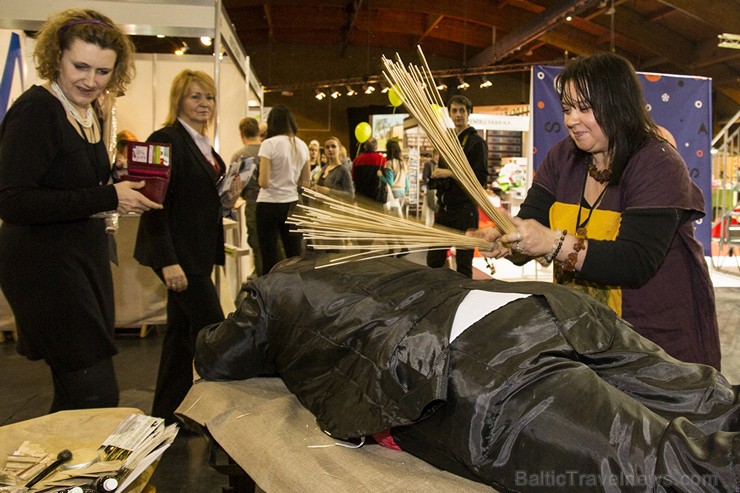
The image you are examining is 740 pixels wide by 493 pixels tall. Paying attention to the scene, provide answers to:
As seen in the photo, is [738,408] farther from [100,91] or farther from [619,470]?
[100,91]

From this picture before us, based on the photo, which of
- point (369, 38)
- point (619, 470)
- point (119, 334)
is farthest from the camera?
point (369, 38)

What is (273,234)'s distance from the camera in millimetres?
4461

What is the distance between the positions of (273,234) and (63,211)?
9.56ft

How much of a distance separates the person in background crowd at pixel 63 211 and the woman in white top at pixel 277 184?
2.60 meters

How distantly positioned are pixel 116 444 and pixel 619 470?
895mm

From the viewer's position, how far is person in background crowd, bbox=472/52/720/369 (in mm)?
1491

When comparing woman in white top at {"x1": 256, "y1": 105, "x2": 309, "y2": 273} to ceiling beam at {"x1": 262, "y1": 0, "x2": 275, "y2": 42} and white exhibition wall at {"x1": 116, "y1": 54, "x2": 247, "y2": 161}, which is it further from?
ceiling beam at {"x1": 262, "y1": 0, "x2": 275, "y2": 42}

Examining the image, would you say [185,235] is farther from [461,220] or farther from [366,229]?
[461,220]

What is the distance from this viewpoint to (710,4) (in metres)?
8.37

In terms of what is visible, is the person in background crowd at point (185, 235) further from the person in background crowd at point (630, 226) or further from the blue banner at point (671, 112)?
the blue banner at point (671, 112)

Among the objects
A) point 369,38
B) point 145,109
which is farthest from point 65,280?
point 369,38

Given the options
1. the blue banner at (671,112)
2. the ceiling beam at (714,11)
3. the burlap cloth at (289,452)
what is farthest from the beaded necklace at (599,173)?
the ceiling beam at (714,11)

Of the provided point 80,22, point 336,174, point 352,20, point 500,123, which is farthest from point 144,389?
point 352,20

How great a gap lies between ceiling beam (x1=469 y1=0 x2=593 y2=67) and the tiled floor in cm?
525
